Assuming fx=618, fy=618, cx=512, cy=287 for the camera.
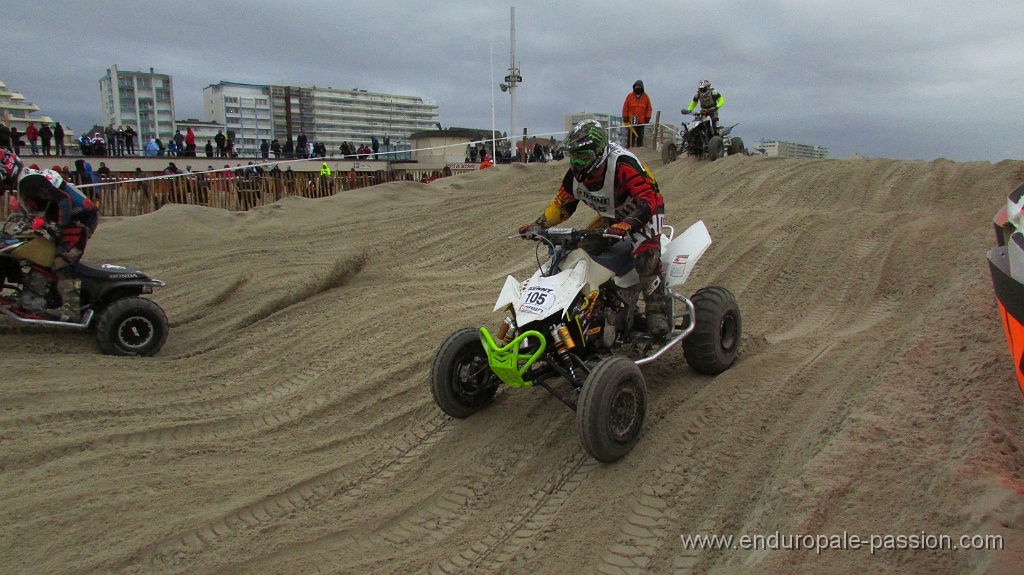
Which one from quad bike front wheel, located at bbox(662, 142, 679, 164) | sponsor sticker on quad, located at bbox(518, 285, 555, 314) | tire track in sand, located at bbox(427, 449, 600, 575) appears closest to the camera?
tire track in sand, located at bbox(427, 449, 600, 575)

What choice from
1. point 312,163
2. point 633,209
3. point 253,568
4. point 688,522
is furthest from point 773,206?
point 312,163

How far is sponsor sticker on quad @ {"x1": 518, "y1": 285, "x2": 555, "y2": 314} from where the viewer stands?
3881 millimetres

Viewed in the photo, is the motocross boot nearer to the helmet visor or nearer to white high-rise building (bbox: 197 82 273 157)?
the helmet visor

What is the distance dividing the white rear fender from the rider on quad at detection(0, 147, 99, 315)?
556cm

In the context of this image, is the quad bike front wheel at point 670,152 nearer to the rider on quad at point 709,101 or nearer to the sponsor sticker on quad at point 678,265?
the rider on quad at point 709,101

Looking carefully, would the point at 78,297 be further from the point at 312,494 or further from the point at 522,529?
the point at 522,529

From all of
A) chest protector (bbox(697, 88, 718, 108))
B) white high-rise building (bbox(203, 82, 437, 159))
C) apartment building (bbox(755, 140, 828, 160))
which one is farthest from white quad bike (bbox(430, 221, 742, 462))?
white high-rise building (bbox(203, 82, 437, 159))

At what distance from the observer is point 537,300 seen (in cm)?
394

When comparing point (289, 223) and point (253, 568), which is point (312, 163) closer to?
point (289, 223)

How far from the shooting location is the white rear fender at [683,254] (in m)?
4.75

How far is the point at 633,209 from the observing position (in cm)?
439

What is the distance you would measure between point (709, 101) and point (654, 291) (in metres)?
11.0

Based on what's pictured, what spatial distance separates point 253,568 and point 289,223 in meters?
8.69

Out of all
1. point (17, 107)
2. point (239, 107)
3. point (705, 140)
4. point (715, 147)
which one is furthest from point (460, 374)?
point (17, 107)
